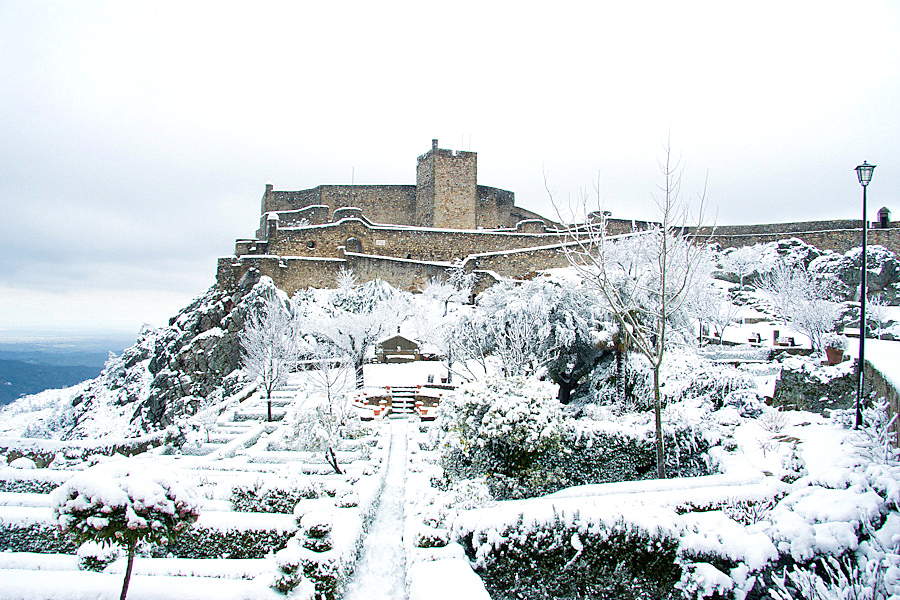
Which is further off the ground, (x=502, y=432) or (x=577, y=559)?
(x=502, y=432)

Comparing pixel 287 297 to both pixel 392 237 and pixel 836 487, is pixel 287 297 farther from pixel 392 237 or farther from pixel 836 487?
pixel 836 487

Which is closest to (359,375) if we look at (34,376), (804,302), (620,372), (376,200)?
(620,372)

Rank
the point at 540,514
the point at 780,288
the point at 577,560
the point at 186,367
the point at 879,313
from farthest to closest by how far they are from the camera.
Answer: the point at 186,367 → the point at 780,288 → the point at 879,313 → the point at 540,514 → the point at 577,560

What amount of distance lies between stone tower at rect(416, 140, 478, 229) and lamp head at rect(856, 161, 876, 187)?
25.9 m

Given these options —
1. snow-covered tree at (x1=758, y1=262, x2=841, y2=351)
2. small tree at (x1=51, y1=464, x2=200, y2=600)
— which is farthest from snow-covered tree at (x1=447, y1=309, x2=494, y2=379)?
snow-covered tree at (x1=758, y1=262, x2=841, y2=351)

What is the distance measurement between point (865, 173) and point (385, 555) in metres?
9.95

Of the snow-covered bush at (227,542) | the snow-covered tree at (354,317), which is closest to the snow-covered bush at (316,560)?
the snow-covered bush at (227,542)

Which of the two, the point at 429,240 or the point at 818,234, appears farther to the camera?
the point at 818,234

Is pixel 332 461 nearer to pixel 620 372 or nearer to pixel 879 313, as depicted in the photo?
pixel 620 372

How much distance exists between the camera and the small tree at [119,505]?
432 centimetres

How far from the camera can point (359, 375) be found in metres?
18.0

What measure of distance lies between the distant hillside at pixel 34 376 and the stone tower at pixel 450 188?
3862 cm

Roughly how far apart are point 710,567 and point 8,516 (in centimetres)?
973

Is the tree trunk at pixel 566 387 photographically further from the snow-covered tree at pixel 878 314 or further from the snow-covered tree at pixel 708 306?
the snow-covered tree at pixel 878 314
